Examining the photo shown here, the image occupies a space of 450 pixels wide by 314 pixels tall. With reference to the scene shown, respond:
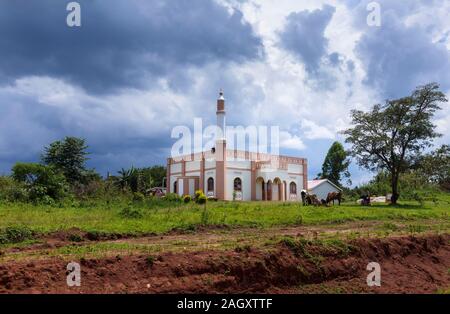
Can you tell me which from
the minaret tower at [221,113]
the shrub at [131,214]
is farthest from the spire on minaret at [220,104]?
the shrub at [131,214]

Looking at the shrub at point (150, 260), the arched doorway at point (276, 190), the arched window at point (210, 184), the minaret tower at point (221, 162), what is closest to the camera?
the shrub at point (150, 260)

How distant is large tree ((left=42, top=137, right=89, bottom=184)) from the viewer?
44.3 meters

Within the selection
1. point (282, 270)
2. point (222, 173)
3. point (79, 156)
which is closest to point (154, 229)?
point (282, 270)

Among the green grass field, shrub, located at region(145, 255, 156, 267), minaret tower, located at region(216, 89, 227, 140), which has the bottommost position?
shrub, located at region(145, 255, 156, 267)

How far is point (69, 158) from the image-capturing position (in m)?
44.9

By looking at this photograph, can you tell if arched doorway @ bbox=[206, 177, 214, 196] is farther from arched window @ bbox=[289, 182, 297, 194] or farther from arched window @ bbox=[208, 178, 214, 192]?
arched window @ bbox=[289, 182, 297, 194]

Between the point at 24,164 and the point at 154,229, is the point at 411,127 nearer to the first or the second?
the point at 154,229

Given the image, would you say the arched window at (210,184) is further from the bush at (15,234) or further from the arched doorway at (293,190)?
the bush at (15,234)

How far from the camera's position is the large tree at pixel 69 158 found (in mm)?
44312

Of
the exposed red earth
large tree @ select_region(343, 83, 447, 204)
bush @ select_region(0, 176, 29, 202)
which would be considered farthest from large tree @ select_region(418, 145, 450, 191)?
bush @ select_region(0, 176, 29, 202)

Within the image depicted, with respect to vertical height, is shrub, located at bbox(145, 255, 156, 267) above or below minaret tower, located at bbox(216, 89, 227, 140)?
below

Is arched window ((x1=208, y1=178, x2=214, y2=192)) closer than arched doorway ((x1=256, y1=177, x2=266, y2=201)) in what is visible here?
Yes

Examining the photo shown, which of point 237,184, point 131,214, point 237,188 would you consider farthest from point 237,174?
point 131,214
